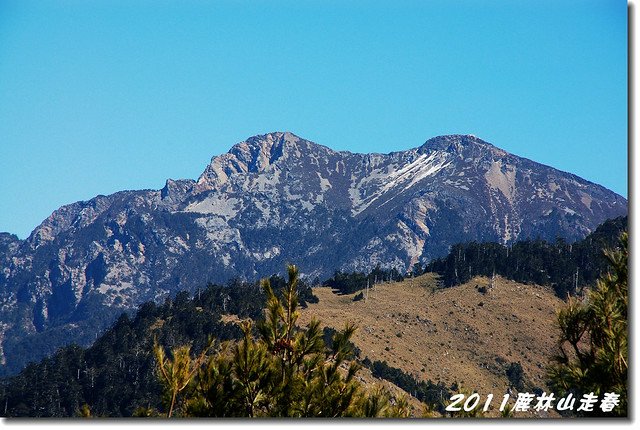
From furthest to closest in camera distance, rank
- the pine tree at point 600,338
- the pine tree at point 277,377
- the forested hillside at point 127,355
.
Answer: the forested hillside at point 127,355
the pine tree at point 277,377
the pine tree at point 600,338

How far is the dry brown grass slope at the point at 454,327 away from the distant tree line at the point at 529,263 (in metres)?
1.96

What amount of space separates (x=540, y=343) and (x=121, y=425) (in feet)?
362

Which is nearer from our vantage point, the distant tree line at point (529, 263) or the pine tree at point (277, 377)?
the pine tree at point (277, 377)

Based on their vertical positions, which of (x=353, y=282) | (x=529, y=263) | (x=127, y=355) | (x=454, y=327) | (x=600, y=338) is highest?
(x=529, y=263)

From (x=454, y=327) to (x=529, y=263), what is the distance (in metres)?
19.1

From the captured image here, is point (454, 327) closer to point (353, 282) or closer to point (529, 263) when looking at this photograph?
point (529, 263)

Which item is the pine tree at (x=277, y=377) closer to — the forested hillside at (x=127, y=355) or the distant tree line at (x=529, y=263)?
the forested hillside at (x=127, y=355)

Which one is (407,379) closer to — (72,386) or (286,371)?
→ (72,386)

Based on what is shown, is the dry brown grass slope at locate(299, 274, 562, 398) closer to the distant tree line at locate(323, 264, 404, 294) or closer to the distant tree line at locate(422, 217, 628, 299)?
the distant tree line at locate(422, 217, 628, 299)

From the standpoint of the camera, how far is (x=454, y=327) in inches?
4870

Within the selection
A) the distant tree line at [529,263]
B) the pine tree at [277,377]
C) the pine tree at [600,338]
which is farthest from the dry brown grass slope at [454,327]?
the pine tree at [277,377]

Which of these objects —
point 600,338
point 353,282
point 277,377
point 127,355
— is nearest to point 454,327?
point 353,282

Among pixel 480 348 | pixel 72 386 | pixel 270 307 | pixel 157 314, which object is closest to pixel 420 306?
pixel 480 348

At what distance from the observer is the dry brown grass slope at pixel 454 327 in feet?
353
